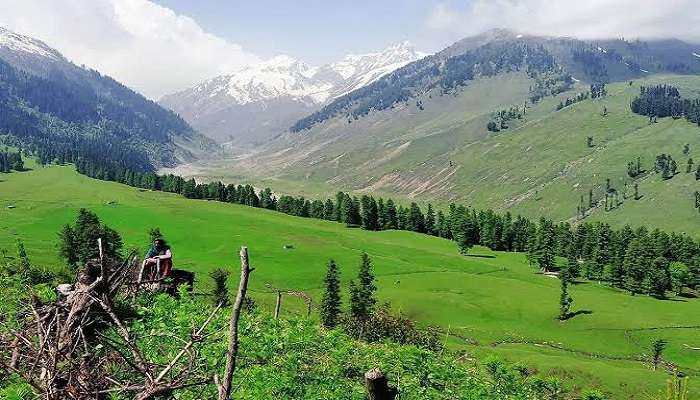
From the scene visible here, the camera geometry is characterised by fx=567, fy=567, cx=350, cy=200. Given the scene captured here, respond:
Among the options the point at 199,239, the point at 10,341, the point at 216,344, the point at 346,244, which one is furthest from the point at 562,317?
the point at 10,341

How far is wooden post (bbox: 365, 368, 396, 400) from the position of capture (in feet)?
18.6

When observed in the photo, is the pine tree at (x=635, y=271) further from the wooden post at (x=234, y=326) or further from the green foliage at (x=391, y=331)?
the wooden post at (x=234, y=326)

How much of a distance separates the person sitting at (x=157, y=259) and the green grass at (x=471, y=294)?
58.1 metres

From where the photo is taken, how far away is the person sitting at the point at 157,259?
25.9m

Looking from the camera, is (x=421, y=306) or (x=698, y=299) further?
(x=698, y=299)

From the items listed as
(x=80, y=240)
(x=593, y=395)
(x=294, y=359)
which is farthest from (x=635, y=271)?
(x=294, y=359)

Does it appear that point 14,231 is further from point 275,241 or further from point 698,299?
point 698,299

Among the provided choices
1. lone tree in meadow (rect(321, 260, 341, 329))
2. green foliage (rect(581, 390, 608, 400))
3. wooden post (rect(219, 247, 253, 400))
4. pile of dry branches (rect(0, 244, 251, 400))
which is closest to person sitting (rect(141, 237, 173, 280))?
pile of dry branches (rect(0, 244, 251, 400))

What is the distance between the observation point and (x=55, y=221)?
7402 inches

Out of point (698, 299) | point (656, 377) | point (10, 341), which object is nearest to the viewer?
point (10, 341)

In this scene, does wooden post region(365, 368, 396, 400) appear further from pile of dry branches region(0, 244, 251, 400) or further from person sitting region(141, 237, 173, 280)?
person sitting region(141, 237, 173, 280)

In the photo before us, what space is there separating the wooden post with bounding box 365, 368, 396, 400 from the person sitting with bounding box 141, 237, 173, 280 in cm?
2174

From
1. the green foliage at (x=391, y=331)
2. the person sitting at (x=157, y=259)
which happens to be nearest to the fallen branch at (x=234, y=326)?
the person sitting at (x=157, y=259)

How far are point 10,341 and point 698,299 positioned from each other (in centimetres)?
18486
